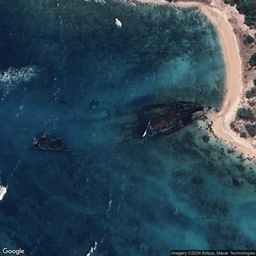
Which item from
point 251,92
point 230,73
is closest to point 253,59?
point 230,73

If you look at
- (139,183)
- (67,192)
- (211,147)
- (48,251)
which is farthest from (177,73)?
(48,251)

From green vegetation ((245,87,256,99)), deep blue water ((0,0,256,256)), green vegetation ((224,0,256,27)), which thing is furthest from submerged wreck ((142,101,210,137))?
green vegetation ((224,0,256,27))

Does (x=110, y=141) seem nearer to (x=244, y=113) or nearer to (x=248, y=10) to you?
(x=244, y=113)

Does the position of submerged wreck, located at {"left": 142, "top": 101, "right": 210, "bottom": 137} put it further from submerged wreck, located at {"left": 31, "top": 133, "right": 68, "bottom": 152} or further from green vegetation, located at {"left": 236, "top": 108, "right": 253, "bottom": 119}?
submerged wreck, located at {"left": 31, "top": 133, "right": 68, "bottom": 152}

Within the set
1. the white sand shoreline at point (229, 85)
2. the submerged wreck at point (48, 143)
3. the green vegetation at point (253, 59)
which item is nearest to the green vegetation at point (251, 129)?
the white sand shoreline at point (229, 85)

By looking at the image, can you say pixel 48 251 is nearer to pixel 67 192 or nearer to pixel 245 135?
pixel 67 192

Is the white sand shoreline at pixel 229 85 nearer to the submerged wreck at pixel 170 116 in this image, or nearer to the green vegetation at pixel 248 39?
the green vegetation at pixel 248 39
